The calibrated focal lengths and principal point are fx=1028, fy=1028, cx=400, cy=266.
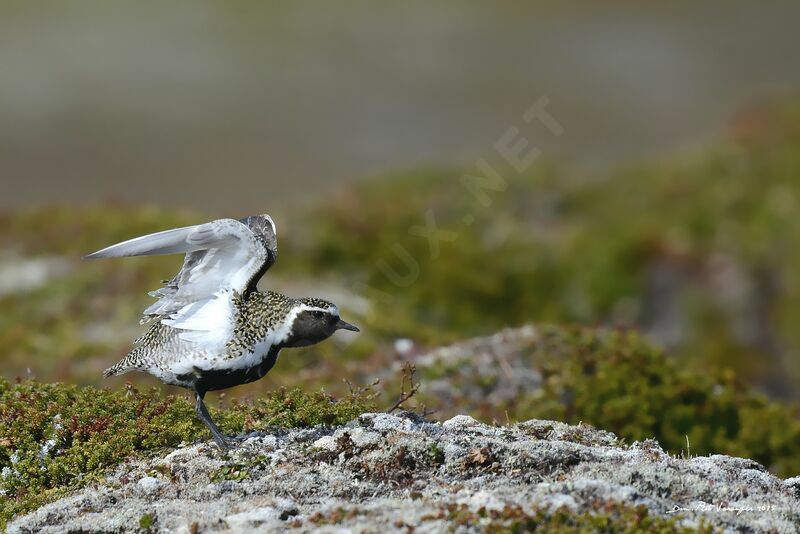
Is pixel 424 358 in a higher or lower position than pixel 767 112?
lower

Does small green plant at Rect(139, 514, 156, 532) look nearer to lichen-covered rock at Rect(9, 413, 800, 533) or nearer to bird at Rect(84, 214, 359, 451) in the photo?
lichen-covered rock at Rect(9, 413, 800, 533)

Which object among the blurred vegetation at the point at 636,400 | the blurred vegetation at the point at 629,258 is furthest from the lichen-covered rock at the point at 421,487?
the blurred vegetation at the point at 629,258

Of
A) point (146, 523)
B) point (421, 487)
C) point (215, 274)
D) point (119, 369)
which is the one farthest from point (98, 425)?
point (421, 487)

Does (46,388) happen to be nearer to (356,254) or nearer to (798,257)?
(356,254)

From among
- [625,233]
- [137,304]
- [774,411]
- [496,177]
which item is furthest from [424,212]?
[774,411]

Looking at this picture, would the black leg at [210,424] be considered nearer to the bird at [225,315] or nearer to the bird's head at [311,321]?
the bird at [225,315]

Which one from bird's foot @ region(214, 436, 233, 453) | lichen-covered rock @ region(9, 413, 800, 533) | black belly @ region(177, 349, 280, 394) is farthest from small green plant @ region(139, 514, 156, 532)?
black belly @ region(177, 349, 280, 394)
